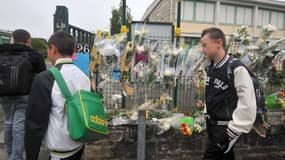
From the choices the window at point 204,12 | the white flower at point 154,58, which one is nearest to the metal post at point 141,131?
the white flower at point 154,58

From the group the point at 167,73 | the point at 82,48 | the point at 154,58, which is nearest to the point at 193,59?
the point at 167,73

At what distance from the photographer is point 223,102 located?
7.96 feet

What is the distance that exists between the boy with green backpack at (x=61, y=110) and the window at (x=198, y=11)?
1937cm

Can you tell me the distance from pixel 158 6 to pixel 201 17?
350 centimetres

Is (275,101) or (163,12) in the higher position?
(163,12)

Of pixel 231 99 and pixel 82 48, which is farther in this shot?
pixel 82 48

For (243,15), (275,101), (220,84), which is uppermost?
(243,15)

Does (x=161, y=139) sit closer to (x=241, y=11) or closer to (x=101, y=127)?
(x=101, y=127)

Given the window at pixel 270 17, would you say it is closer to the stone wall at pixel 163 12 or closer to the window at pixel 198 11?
the window at pixel 198 11

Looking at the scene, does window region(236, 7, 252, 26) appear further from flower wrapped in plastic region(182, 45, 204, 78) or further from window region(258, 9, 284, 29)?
flower wrapped in plastic region(182, 45, 204, 78)

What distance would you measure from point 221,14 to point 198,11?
222cm

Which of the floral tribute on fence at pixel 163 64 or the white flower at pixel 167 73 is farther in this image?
the white flower at pixel 167 73

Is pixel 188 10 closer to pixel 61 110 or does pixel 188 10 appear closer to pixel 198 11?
pixel 198 11

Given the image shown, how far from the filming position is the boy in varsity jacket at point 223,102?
2236mm
